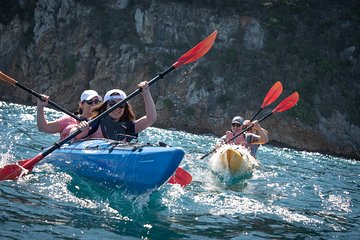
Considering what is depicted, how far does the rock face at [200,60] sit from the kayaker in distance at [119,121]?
29072 mm

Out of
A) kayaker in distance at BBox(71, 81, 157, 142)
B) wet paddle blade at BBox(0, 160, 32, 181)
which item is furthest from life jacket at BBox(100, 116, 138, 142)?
wet paddle blade at BBox(0, 160, 32, 181)

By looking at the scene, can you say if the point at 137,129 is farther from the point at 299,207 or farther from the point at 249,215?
the point at 299,207

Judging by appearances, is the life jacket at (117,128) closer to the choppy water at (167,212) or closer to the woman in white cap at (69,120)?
the woman in white cap at (69,120)

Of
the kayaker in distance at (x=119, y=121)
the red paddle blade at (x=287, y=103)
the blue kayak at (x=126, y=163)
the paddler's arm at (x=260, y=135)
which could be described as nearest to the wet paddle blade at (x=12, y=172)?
the blue kayak at (x=126, y=163)

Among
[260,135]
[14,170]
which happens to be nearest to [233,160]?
[260,135]

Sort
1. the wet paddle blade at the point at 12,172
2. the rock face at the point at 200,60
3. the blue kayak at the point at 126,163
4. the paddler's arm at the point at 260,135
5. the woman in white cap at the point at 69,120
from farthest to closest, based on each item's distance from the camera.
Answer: the rock face at the point at 200,60 < the paddler's arm at the point at 260,135 < the woman in white cap at the point at 69,120 < the wet paddle blade at the point at 12,172 < the blue kayak at the point at 126,163

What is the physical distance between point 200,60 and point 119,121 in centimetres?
3287

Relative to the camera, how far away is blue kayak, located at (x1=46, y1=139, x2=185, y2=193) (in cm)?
478

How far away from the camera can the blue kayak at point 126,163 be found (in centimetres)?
478

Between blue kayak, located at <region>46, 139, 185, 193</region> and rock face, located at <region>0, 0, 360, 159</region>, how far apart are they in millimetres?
29701

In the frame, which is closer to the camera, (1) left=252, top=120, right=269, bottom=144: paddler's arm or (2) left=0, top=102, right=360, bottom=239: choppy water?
(2) left=0, top=102, right=360, bottom=239: choppy water

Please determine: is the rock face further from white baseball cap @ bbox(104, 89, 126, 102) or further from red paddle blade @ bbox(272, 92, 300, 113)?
white baseball cap @ bbox(104, 89, 126, 102)

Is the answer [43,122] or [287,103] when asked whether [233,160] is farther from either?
[43,122]

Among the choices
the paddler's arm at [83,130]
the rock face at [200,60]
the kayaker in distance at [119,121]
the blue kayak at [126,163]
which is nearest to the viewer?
the blue kayak at [126,163]
